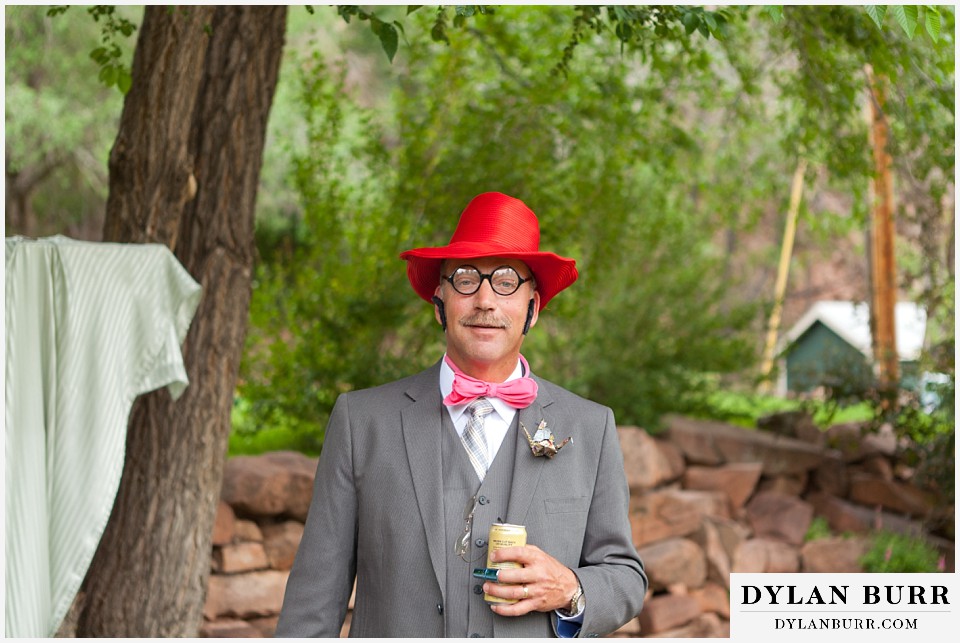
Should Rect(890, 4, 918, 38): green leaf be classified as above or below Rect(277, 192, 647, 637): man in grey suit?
above

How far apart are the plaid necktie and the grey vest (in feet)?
0.09

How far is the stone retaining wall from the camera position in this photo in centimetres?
619

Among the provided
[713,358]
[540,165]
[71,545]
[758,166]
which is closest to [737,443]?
[713,358]

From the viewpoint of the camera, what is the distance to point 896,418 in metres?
7.96

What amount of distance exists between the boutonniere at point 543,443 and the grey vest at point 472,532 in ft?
0.20

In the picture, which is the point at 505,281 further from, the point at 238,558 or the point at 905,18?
the point at 238,558

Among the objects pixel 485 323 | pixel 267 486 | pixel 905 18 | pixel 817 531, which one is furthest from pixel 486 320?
pixel 817 531

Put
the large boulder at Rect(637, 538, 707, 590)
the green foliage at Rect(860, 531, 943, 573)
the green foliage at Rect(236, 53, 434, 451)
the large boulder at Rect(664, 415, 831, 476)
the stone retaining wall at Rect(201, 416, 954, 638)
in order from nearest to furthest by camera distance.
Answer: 1. the stone retaining wall at Rect(201, 416, 954, 638)
2. the green foliage at Rect(236, 53, 434, 451)
3. the large boulder at Rect(637, 538, 707, 590)
4. the green foliage at Rect(860, 531, 943, 573)
5. the large boulder at Rect(664, 415, 831, 476)

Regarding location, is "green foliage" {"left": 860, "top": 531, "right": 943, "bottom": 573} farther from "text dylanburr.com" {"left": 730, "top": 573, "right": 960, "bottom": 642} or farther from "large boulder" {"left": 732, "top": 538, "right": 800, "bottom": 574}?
"text dylanburr.com" {"left": 730, "top": 573, "right": 960, "bottom": 642}

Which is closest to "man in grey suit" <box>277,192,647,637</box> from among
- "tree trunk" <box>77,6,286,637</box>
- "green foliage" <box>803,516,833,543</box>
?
"tree trunk" <box>77,6,286,637</box>

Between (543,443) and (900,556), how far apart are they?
6.42 metres

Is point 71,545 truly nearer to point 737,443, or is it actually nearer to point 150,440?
point 150,440

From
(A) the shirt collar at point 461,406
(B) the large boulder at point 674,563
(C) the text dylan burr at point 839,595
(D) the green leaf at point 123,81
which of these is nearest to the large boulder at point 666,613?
(B) the large boulder at point 674,563

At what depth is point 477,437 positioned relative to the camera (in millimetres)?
2395
